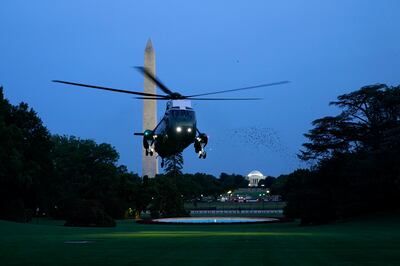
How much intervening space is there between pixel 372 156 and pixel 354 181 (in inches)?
163

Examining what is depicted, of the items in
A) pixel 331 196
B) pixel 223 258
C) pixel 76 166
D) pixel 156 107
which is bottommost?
pixel 223 258

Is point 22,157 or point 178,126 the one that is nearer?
point 178,126

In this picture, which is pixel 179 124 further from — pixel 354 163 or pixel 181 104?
pixel 354 163

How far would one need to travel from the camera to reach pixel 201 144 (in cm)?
3394

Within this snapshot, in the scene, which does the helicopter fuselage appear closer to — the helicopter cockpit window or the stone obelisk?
the helicopter cockpit window

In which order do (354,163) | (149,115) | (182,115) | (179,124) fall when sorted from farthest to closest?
(149,115) < (354,163) < (182,115) < (179,124)

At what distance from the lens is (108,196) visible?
98.8 m

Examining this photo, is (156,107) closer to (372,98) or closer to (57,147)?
(57,147)

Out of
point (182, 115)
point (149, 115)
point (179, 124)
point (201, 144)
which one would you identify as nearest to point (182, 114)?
point (182, 115)

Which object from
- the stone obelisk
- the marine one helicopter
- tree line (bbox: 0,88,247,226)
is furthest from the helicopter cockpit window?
the stone obelisk

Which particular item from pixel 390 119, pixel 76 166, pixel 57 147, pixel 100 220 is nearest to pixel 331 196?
pixel 390 119

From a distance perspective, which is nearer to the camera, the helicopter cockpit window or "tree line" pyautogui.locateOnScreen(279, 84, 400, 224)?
the helicopter cockpit window

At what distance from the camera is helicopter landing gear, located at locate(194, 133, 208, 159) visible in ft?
111

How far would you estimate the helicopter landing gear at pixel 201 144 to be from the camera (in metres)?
33.8
